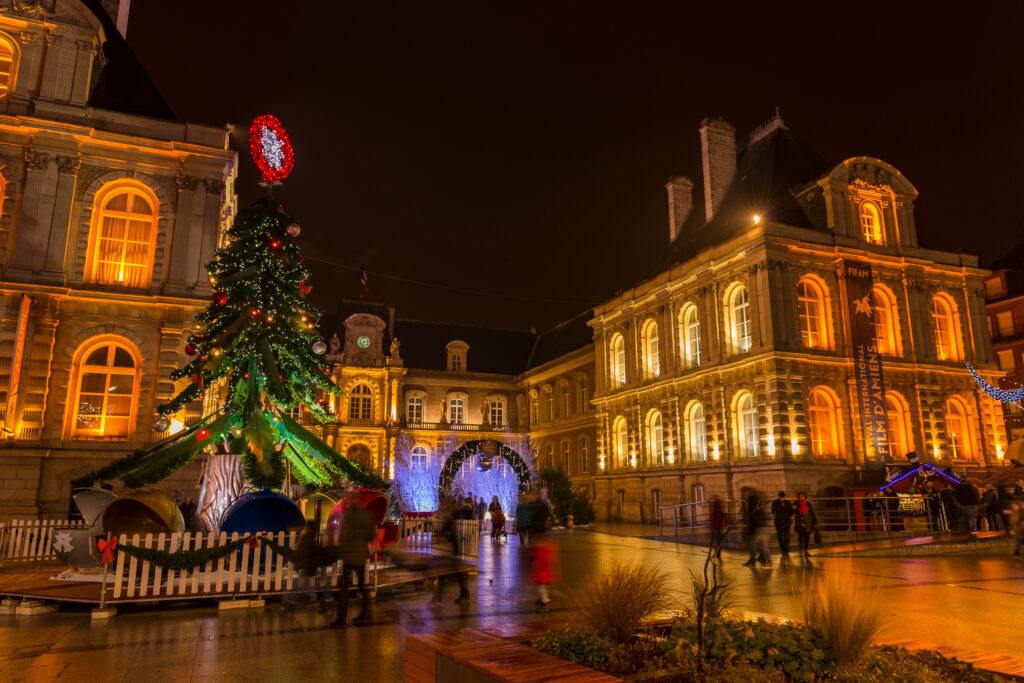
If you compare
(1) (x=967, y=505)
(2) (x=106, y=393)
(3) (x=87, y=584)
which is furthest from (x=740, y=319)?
(3) (x=87, y=584)

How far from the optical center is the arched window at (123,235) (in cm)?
2170

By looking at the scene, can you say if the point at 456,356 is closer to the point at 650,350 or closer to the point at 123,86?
the point at 650,350

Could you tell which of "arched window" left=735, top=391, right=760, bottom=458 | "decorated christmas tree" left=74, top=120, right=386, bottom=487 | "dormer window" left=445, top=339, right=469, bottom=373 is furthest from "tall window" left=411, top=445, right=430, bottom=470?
"decorated christmas tree" left=74, top=120, right=386, bottom=487

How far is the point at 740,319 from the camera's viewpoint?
2869cm

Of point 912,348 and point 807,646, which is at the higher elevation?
point 912,348

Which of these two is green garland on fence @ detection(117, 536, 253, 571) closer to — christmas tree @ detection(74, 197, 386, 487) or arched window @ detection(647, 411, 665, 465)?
christmas tree @ detection(74, 197, 386, 487)

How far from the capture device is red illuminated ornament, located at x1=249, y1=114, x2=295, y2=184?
15414 millimetres

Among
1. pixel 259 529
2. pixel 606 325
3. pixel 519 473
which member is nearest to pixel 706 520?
pixel 519 473

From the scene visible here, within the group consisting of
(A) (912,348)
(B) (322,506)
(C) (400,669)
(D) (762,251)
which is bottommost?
(C) (400,669)

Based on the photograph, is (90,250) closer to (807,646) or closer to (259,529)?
(259,529)

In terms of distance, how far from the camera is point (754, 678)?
3857mm

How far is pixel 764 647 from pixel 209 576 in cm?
792

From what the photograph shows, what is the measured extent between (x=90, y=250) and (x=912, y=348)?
31219 millimetres

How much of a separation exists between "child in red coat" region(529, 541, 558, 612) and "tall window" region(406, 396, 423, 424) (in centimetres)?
2976
